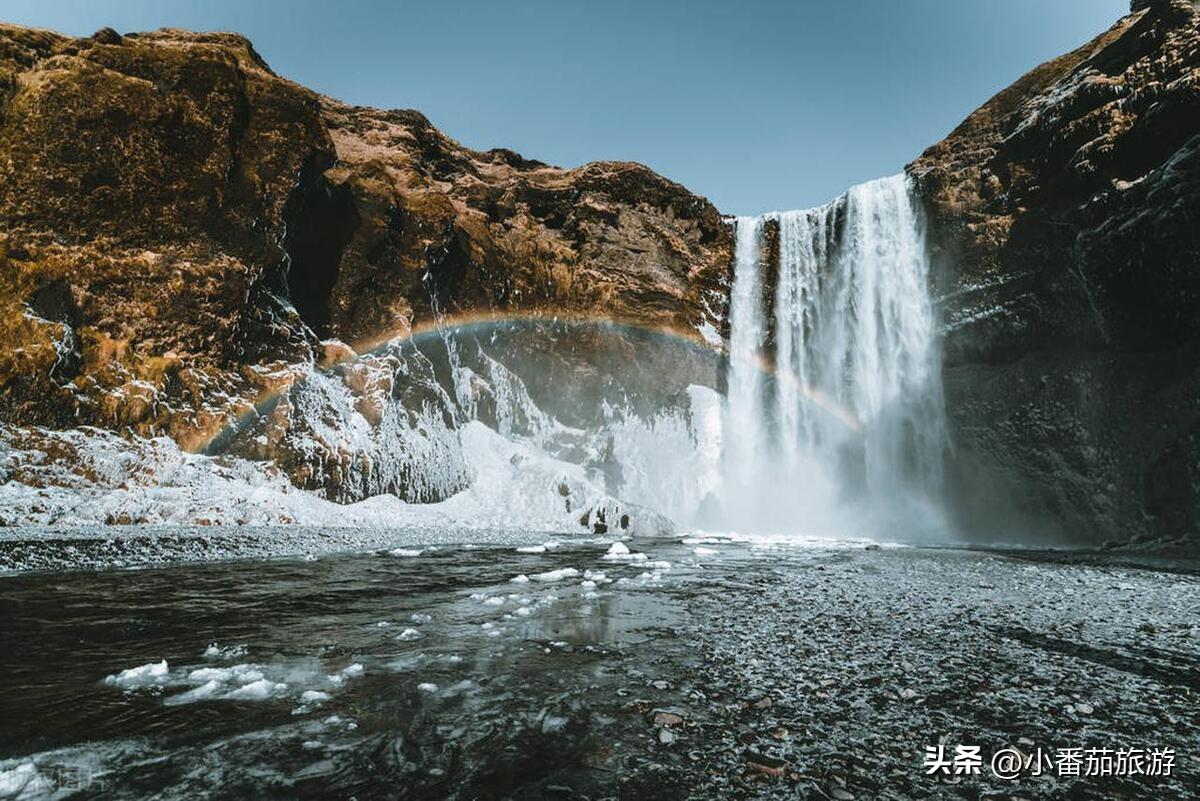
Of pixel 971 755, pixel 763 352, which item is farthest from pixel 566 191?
pixel 971 755

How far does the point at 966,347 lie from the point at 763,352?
10.2 meters

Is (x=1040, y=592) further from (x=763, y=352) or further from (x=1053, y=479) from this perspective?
(x=763, y=352)

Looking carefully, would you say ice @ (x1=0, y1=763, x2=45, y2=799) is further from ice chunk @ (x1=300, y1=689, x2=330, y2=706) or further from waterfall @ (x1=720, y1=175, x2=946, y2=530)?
waterfall @ (x1=720, y1=175, x2=946, y2=530)

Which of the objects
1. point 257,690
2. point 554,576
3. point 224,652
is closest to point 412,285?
point 554,576

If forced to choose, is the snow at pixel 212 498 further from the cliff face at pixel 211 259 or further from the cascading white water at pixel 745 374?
the cascading white water at pixel 745 374

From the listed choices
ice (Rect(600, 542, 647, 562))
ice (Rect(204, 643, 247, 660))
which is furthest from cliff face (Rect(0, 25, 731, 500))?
ice (Rect(204, 643, 247, 660))

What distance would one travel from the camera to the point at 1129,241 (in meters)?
18.7

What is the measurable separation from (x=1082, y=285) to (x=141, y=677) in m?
29.2

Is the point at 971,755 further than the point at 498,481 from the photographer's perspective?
No

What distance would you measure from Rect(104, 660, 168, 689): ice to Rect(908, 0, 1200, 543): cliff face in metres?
26.1

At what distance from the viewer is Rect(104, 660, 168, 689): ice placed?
3.61m

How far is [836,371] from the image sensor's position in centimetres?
3017

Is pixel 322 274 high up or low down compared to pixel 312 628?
up

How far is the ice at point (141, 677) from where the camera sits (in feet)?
11.8
